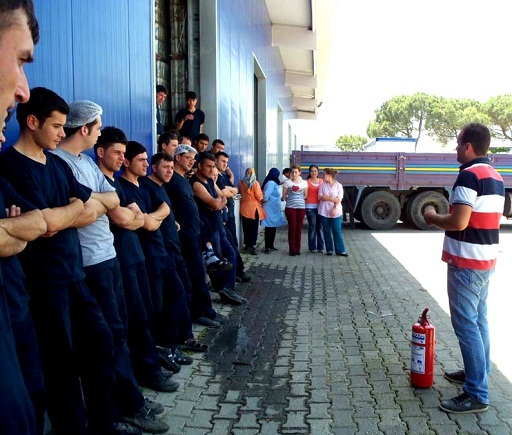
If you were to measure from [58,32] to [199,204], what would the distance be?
289cm

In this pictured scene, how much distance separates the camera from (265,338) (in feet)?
17.9

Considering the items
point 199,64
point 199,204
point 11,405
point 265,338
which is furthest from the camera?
point 199,64

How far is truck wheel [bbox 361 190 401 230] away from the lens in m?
14.9

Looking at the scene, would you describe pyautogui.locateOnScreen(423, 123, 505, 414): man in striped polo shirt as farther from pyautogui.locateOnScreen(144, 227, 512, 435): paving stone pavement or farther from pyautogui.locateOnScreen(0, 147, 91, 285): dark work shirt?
pyautogui.locateOnScreen(0, 147, 91, 285): dark work shirt

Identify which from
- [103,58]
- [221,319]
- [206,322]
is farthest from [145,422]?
[103,58]

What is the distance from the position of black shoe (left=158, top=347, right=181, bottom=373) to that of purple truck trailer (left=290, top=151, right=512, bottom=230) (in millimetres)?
10426

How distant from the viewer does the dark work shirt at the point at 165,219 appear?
14.8ft

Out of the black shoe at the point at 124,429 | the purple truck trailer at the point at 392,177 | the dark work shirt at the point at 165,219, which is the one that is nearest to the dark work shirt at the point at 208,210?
the dark work shirt at the point at 165,219

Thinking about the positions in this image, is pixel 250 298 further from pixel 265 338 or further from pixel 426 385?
pixel 426 385

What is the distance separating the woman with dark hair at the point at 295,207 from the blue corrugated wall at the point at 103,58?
202 inches

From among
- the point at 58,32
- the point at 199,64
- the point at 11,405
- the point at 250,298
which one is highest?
the point at 199,64

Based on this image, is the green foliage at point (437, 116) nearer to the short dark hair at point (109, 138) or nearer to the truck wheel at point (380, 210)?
the truck wheel at point (380, 210)

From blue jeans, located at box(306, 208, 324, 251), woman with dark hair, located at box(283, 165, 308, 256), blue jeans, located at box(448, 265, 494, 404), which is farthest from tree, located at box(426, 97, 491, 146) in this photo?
blue jeans, located at box(448, 265, 494, 404)

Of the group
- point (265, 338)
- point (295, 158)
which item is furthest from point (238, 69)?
point (265, 338)
